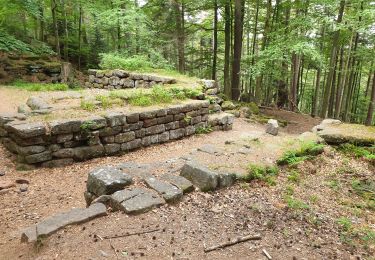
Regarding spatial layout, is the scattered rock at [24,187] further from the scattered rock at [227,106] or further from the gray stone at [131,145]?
the scattered rock at [227,106]

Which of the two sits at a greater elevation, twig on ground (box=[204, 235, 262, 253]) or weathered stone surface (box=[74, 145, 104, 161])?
twig on ground (box=[204, 235, 262, 253])

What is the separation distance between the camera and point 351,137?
235 inches

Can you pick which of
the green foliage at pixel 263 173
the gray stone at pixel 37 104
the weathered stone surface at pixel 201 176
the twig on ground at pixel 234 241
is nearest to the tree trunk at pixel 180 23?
the gray stone at pixel 37 104

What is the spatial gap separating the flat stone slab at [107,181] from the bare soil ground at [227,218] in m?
0.50

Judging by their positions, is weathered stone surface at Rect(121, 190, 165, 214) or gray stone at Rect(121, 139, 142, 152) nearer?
weathered stone surface at Rect(121, 190, 165, 214)

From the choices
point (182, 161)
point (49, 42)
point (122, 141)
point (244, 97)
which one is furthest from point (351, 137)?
point (49, 42)

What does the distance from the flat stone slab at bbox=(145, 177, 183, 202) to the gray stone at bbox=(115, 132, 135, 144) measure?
295 centimetres

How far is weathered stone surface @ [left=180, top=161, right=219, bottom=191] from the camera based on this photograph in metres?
4.08

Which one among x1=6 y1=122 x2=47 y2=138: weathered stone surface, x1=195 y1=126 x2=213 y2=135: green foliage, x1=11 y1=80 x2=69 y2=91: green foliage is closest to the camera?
x1=6 y1=122 x2=47 y2=138: weathered stone surface

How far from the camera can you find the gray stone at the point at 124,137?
6.82 m

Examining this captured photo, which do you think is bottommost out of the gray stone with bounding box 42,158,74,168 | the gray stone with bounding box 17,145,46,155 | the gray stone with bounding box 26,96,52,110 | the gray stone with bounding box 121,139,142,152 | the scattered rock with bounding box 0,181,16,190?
the scattered rock with bounding box 0,181,16,190

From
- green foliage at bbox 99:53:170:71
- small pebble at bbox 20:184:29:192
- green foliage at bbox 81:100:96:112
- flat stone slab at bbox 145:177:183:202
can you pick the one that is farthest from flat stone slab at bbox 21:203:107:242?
green foliage at bbox 99:53:170:71

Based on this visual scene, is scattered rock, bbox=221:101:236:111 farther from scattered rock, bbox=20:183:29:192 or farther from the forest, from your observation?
scattered rock, bbox=20:183:29:192

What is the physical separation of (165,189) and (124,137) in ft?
11.1
